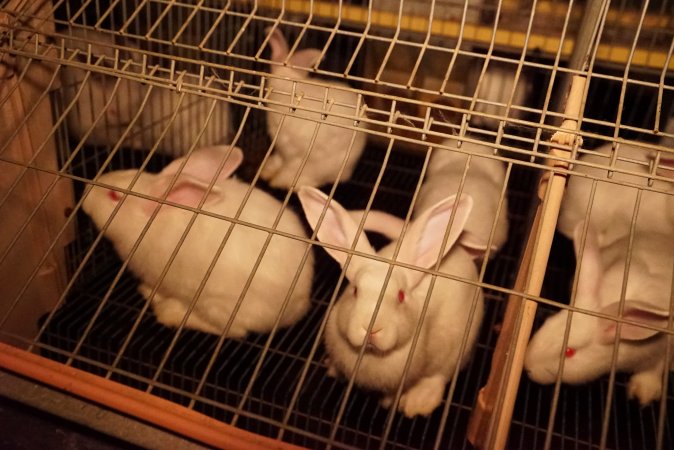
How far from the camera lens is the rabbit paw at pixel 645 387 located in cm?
143

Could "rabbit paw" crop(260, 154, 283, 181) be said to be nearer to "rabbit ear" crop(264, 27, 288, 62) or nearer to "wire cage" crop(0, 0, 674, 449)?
"wire cage" crop(0, 0, 674, 449)

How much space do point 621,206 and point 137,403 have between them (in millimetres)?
1591

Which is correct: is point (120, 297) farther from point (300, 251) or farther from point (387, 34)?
point (387, 34)

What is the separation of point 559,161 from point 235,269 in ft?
A: 2.80

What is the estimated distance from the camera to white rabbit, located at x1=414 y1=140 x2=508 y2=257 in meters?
1.65

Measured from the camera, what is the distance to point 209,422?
697 mm

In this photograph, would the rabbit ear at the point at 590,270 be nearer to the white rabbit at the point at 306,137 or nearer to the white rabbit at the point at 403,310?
the white rabbit at the point at 403,310

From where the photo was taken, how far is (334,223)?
1.26 meters

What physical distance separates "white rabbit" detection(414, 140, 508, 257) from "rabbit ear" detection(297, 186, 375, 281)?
307mm

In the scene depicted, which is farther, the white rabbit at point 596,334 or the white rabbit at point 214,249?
the white rabbit at point 214,249

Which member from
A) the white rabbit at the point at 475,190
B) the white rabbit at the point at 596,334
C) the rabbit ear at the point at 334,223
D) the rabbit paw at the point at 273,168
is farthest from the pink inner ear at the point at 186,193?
the rabbit paw at the point at 273,168

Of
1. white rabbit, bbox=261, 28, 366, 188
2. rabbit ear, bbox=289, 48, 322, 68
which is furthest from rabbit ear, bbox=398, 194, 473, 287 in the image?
rabbit ear, bbox=289, 48, 322, 68

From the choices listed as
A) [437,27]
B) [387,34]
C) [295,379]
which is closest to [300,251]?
[295,379]

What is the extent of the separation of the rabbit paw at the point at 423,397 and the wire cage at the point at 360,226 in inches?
1.9
